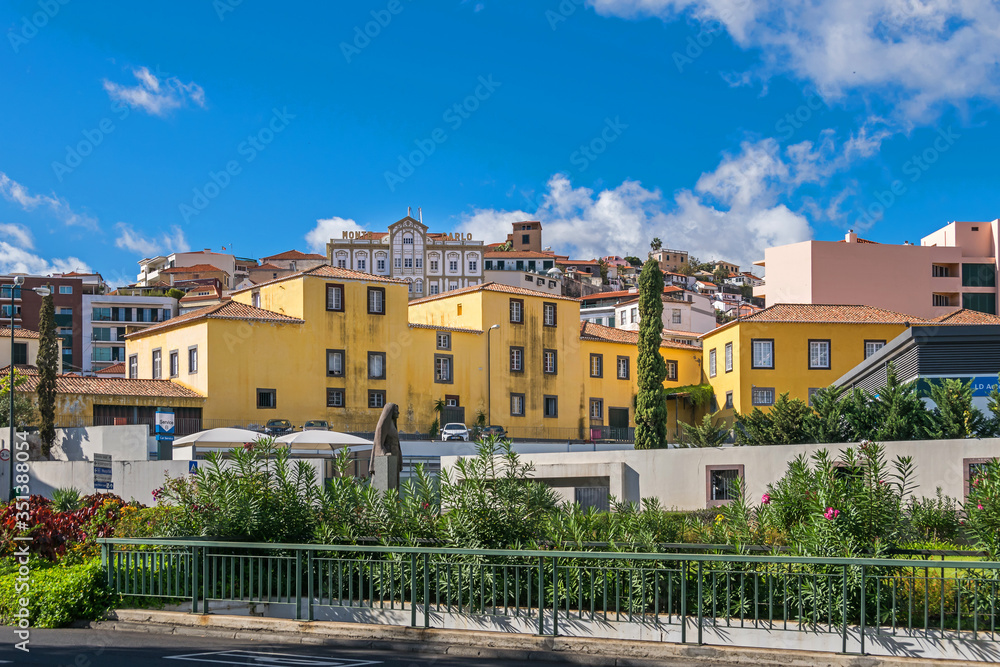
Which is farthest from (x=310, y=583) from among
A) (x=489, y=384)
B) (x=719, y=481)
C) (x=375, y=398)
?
(x=489, y=384)

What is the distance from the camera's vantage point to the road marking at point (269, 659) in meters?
11.1

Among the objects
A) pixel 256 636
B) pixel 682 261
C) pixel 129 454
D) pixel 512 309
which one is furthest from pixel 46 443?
pixel 682 261

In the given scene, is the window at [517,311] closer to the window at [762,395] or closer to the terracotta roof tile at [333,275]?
the terracotta roof tile at [333,275]

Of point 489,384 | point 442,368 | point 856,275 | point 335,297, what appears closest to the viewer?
point 335,297

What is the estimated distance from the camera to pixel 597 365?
2484 inches

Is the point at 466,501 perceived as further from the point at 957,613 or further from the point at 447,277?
the point at 447,277

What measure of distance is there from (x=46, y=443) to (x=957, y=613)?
38.4m

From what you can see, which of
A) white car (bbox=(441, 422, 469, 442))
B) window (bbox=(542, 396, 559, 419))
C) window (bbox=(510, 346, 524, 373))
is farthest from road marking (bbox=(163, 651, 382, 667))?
window (bbox=(542, 396, 559, 419))

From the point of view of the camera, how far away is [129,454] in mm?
39281

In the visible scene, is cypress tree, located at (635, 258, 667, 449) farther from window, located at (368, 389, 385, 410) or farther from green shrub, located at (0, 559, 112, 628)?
green shrub, located at (0, 559, 112, 628)

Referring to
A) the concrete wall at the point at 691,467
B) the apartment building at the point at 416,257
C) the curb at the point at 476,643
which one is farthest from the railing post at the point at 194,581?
the apartment building at the point at 416,257

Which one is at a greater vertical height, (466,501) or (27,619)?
(466,501)

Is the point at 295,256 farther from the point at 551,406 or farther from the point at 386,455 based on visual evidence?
the point at 386,455

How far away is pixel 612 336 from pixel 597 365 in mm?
2569
